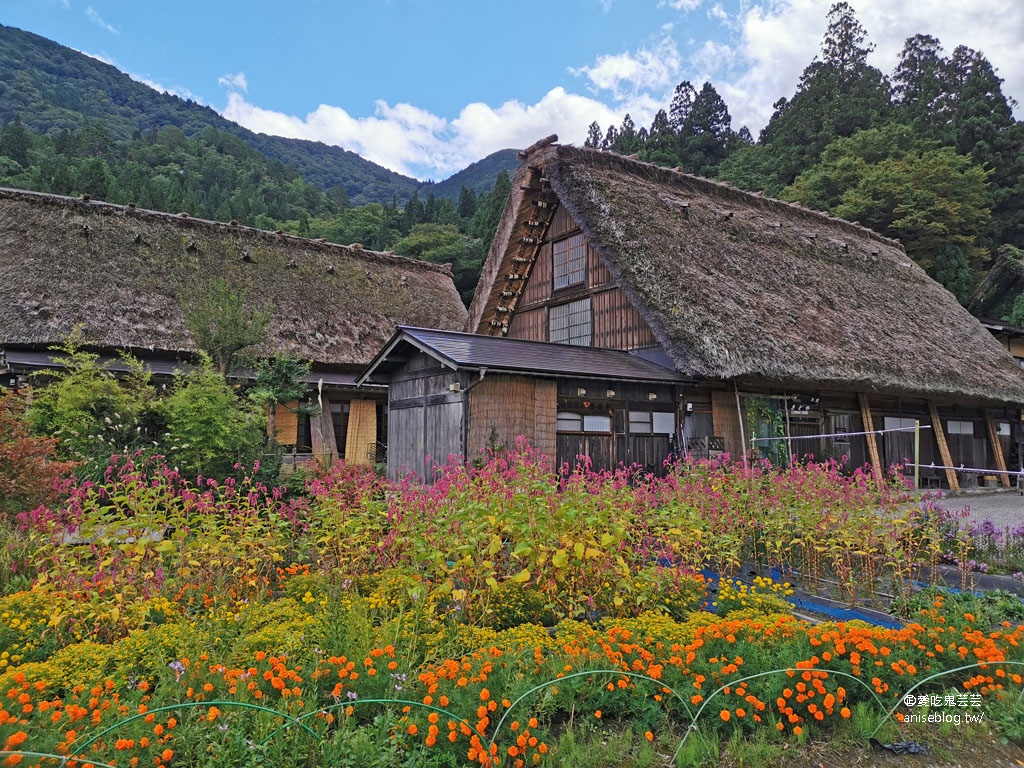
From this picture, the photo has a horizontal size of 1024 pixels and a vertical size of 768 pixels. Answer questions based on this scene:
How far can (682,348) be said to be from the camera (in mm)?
10461

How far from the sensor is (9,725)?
233 centimetres

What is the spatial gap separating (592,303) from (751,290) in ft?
11.1

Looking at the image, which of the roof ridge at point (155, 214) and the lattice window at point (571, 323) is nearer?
the lattice window at point (571, 323)

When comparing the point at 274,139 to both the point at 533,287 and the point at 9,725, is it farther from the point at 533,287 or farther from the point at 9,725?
the point at 9,725

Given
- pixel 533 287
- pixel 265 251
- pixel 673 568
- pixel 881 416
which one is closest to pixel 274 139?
pixel 265 251

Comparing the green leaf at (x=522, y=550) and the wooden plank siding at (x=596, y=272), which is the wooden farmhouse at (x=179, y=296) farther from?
the green leaf at (x=522, y=550)

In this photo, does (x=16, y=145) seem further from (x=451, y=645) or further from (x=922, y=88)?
(x=922, y=88)

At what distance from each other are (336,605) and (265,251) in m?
17.1

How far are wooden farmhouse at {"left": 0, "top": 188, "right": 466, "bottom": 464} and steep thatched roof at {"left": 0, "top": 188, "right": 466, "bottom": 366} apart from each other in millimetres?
33

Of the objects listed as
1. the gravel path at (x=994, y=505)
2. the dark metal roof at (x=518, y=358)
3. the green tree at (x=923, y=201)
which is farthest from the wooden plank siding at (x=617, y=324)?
the green tree at (x=923, y=201)

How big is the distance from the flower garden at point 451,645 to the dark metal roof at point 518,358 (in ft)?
13.6

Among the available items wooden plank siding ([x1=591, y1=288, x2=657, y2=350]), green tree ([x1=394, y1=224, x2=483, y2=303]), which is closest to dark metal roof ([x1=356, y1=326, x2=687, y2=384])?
wooden plank siding ([x1=591, y1=288, x2=657, y2=350])

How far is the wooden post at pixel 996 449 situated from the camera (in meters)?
15.8

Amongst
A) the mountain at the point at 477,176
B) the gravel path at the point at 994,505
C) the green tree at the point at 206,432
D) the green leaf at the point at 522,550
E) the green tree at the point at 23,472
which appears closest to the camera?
the green leaf at the point at 522,550
